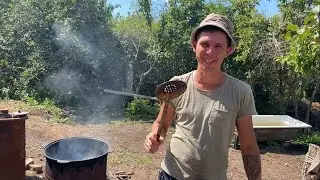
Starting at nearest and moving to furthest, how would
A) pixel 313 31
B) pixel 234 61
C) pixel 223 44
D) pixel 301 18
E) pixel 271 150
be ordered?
pixel 223 44 → pixel 313 31 → pixel 271 150 → pixel 301 18 → pixel 234 61

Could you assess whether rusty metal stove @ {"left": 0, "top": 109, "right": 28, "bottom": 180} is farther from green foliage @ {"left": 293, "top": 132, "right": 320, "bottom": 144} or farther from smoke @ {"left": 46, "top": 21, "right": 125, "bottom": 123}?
green foliage @ {"left": 293, "top": 132, "right": 320, "bottom": 144}

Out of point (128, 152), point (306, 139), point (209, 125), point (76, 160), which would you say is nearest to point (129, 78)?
point (128, 152)

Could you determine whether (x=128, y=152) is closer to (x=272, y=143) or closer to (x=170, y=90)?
(x=272, y=143)

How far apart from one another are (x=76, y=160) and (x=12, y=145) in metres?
1.01

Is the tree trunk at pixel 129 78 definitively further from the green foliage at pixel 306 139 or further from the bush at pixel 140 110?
the green foliage at pixel 306 139

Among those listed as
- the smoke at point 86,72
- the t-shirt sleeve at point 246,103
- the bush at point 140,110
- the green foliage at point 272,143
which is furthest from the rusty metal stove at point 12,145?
the bush at point 140,110

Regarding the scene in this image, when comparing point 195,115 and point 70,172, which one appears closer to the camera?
point 195,115

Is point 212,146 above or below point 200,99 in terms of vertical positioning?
below

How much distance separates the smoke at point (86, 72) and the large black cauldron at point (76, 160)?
221 inches

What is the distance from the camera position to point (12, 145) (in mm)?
→ 4301

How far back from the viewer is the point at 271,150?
8.30 m

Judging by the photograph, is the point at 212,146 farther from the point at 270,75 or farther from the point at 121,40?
the point at 121,40

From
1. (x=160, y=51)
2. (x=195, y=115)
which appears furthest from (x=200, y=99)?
(x=160, y=51)

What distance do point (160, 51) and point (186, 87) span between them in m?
10.4
